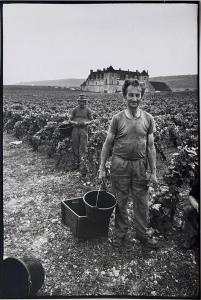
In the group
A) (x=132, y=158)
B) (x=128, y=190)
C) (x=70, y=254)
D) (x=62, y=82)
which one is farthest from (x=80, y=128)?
(x=70, y=254)

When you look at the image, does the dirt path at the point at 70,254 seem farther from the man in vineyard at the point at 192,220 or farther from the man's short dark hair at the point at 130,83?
the man's short dark hair at the point at 130,83

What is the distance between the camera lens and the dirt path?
355 cm

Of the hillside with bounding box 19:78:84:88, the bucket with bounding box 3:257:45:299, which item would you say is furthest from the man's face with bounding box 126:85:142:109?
the bucket with bounding box 3:257:45:299

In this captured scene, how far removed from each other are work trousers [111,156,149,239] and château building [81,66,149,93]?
3.18ft

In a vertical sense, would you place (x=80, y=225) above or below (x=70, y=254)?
above

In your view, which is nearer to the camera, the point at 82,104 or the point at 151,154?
the point at 151,154

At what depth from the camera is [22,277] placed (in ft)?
11.7

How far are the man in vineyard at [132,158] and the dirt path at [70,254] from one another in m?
0.23

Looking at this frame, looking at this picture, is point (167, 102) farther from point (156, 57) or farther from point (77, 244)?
point (77, 244)

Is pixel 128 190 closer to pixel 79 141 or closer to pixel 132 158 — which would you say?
pixel 132 158

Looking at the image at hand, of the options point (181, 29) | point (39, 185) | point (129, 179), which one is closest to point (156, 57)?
point (181, 29)

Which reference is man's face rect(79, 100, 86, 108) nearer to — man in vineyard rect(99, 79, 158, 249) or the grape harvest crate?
man in vineyard rect(99, 79, 158, 249)

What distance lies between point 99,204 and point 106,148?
2.78ft

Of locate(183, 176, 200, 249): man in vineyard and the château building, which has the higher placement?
the château building
